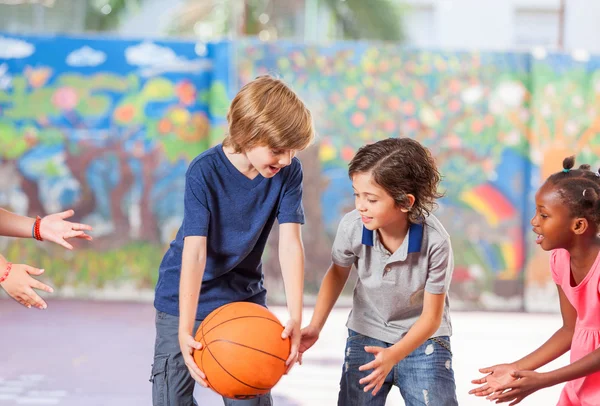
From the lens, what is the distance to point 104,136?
7.88 m

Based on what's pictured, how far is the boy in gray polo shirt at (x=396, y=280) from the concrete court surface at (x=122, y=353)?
58.0 inches

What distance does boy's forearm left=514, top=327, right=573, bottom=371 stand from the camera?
296cm

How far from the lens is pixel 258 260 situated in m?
3.26

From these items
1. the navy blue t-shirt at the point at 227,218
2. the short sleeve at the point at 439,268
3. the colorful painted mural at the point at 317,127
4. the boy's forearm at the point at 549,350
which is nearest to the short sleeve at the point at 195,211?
the navy blue t-shirt at the point at 227,218

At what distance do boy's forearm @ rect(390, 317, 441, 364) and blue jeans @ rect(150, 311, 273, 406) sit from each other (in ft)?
1.95

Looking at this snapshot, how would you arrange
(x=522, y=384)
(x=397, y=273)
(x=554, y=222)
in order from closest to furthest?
1. (x=522, y=384)
2. (x=554, y=222)
3. (x=397, y=273)

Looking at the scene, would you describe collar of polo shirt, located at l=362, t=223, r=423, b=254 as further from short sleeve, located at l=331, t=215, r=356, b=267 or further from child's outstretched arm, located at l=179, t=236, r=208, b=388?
child's outstretched arm, located at l=179, t=236, r=208, b=388

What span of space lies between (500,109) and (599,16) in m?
10.1

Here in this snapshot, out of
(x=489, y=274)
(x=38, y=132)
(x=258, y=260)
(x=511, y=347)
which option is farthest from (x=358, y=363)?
(x=38, y=132)

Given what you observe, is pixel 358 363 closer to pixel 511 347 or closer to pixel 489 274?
pixel 511 347

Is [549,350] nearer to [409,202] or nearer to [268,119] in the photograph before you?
[409,202]

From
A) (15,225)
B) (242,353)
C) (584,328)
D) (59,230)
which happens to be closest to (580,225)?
(584,328)

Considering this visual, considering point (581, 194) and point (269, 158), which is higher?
point (269, 158)

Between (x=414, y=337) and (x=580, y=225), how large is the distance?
2.43ft
